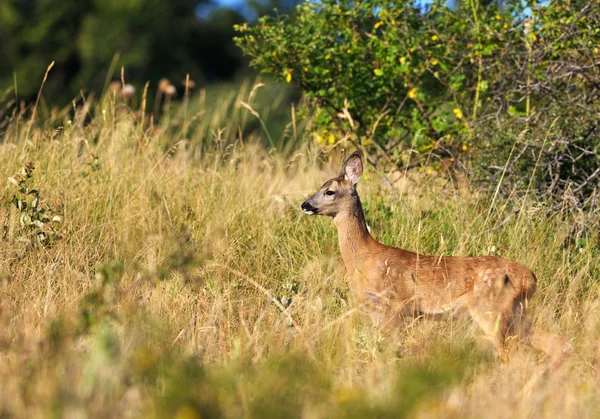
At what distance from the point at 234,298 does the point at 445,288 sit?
125 centimetres

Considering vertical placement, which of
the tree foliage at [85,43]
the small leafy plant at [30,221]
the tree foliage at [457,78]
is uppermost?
the tree foliage at [457,78]

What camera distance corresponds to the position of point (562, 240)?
5.97 meters

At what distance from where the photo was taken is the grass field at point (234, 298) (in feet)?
9.16

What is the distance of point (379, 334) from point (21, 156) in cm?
355

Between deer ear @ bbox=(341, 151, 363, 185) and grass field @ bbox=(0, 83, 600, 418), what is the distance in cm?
56

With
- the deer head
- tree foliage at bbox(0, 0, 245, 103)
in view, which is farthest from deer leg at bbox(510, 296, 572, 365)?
tree foliage at bbox(0, 0, 245, 103)

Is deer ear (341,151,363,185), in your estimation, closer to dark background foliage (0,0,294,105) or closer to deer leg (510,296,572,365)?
deer leg (510,296,572,365)

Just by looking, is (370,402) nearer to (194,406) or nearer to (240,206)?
(194,406)

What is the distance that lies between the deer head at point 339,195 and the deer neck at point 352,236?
3 cm

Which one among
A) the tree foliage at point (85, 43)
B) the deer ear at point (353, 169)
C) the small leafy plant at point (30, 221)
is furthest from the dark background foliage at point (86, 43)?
the deer ear at point (353, 169)

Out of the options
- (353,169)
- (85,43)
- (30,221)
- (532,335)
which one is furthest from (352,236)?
(85,43)

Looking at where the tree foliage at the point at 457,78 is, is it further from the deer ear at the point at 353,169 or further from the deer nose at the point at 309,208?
the deer nose at the point at 309,208

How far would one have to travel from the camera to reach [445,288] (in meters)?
4.89

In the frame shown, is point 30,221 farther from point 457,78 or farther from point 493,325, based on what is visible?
point 457,78
